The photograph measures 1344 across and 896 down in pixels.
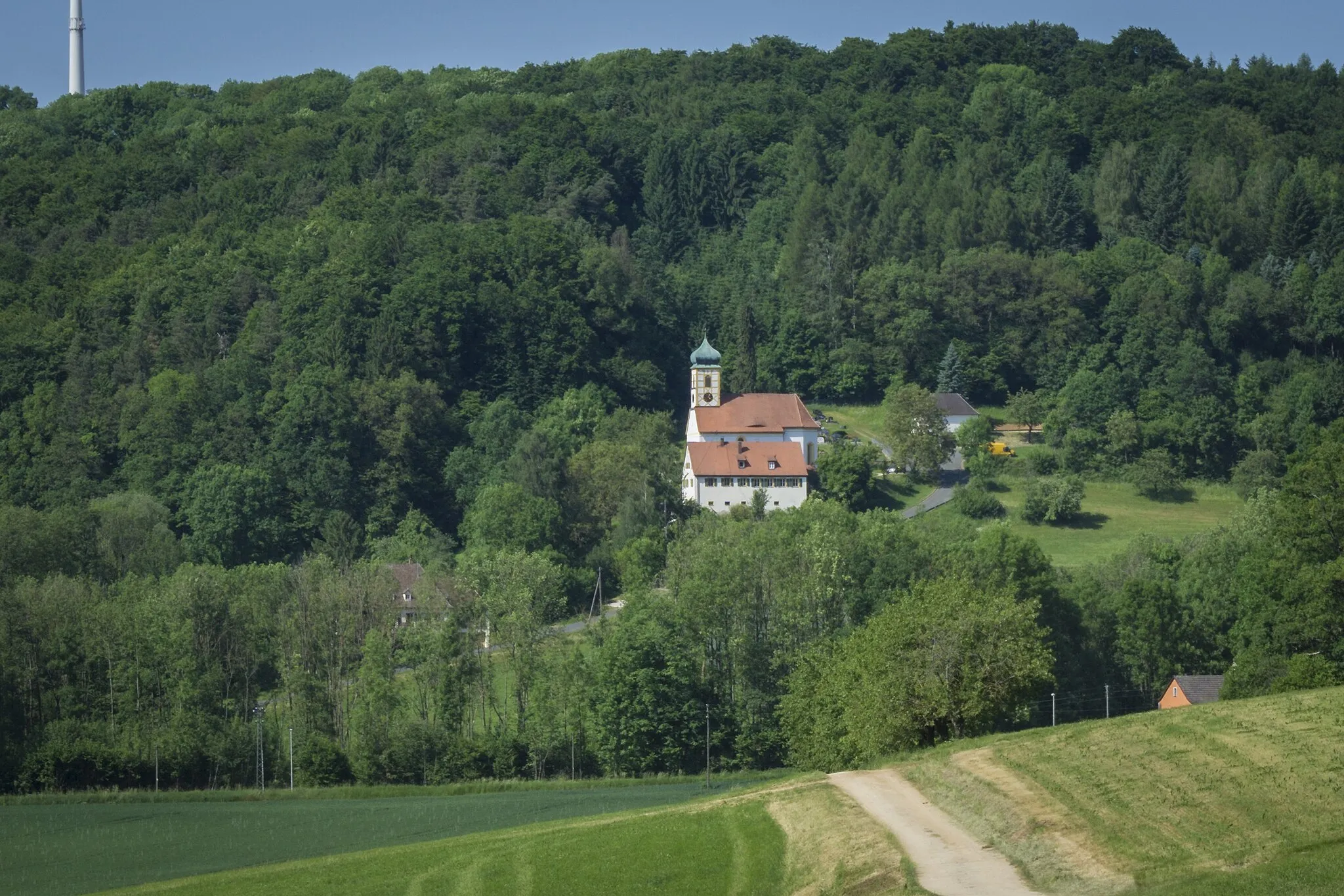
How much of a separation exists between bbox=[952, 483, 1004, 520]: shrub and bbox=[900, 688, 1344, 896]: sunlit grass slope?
57.4 m

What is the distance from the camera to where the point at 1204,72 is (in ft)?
575

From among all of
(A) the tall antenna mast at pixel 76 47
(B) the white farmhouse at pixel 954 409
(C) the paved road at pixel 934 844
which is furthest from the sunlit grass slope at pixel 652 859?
(A) the tall antenna mast at pixel 76 47

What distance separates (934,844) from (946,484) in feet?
243

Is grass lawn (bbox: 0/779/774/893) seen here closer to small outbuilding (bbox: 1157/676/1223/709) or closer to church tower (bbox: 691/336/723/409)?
small outbuilding (bbox: 1157/676/1223/709)

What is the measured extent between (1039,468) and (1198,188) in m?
48.8

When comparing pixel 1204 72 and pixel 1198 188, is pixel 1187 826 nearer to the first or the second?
pixel 1198 188

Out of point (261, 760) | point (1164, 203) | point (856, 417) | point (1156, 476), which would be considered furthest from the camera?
point (1164, 203)

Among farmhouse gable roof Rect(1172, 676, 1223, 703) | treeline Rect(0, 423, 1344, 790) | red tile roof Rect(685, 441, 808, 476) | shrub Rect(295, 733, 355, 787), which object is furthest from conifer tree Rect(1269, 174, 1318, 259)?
shrub Rect(295, 733, 355, 787)

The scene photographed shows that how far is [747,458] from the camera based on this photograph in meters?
104

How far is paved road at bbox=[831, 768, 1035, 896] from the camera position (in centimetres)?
2977

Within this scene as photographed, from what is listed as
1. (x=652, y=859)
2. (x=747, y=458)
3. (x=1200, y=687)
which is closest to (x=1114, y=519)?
(x=747, y=458)

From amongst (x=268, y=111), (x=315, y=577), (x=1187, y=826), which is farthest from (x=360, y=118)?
(x=1187, y=826)

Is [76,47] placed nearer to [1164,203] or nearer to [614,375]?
[614,375]

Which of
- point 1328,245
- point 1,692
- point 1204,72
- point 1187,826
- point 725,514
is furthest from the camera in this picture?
point 1204,72
